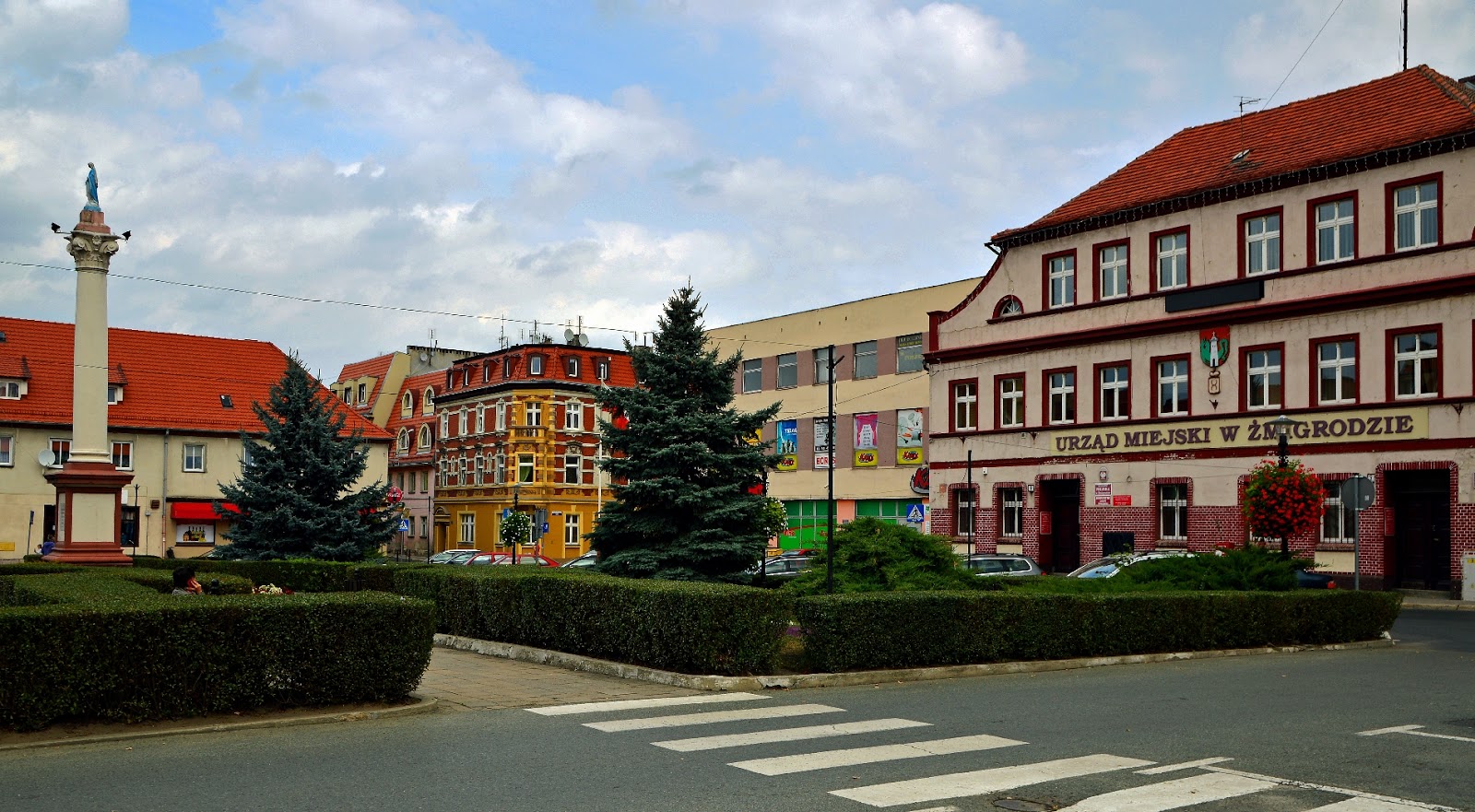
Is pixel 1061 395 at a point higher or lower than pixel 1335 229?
lower

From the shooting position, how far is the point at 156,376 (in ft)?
205

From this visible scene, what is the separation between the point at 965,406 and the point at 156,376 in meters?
39.7

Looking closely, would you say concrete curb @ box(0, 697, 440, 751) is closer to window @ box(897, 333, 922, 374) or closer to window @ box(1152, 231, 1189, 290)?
window @ box(1152, 231, 1189, 290)

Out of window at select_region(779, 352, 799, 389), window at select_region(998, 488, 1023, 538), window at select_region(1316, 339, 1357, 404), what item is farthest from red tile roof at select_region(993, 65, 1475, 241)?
window at select_region(779, 352, 799, 389)

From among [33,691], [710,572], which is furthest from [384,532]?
[33,691]

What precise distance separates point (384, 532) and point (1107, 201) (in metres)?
25.3

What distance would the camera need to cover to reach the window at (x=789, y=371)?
6031 centimetres

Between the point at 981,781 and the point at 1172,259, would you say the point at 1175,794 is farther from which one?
the point at 1172,259

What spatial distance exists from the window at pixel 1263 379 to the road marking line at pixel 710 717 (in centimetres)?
2785

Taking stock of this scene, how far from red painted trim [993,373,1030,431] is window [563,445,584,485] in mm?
36122

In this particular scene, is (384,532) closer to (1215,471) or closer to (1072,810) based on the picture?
(1215,471)

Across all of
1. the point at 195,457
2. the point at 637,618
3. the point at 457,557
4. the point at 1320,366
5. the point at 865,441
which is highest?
the point at 1320,366

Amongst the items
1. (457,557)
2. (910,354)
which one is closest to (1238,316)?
(910,354)

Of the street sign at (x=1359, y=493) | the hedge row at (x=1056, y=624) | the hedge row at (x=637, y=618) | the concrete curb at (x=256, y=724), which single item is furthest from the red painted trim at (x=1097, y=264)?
the concrete curb at (x=256, y=724)
